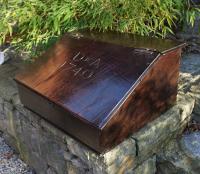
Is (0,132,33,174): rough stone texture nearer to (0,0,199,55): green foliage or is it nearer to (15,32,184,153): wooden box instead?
(15,32,184,153): wooden box

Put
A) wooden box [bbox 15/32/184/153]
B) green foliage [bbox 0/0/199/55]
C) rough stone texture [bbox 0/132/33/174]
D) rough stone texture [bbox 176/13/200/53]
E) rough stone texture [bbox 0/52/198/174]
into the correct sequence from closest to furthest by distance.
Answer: wooden box [bbox 15/32/184/153] → rough stone texture [bbox 0/52/198/174] → green foliage [bbox 0/0/199/55] → rough stone texture [bbox 0/132/33/174] → rough stone texture [bbox 176/13/200/53]

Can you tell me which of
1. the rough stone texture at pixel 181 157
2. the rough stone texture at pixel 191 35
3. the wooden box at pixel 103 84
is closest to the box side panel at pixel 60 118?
the wooden box at pixel 103 84

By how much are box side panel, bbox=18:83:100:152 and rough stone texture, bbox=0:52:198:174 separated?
0.06 metres

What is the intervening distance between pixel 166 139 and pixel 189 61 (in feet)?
3.17

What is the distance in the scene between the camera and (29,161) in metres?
3.00

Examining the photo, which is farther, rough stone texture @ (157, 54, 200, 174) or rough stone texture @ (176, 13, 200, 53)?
rough stone texture @ (176, 13, 200, 53)

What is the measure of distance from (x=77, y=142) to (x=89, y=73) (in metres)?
0.43

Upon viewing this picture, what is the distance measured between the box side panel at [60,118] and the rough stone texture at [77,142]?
0.06m

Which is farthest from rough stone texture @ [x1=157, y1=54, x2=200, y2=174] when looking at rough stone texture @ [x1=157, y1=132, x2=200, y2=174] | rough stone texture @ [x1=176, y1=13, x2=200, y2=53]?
rough stone texture @ [x1=176, y1=13, x2=200, y2=53]

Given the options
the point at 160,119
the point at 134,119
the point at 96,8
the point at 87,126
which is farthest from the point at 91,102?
the point at 96,8

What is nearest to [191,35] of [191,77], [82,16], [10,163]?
[191,77]

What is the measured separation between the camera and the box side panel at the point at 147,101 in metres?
2.00

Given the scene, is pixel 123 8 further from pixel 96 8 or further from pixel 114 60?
pixel 114 60

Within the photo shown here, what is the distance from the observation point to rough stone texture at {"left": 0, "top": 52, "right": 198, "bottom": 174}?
6.95ft
